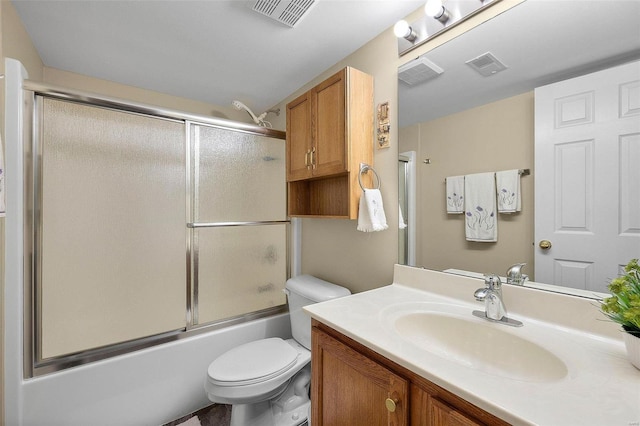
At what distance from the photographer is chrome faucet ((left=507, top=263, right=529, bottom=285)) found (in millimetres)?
980

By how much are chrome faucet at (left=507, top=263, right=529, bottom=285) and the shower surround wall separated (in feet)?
5.35

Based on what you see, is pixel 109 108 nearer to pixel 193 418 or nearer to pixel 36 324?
pixel 36 324

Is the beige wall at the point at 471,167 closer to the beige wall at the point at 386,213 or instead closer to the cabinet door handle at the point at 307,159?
the beige wall at the point at 386,213

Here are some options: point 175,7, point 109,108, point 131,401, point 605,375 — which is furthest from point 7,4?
point 605,375

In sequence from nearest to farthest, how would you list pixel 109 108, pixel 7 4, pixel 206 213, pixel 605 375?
pixel 605 375 → pixel 7 4 → pixel 109 108 → pixel 206 213

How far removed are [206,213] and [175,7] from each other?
3.75ft

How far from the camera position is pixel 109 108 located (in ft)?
5.01

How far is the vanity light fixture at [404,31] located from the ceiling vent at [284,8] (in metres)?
0.42

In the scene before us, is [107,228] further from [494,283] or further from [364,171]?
[494,283]

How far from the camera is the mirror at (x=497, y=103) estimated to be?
2.84ft

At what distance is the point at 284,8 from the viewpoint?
1.29 metres

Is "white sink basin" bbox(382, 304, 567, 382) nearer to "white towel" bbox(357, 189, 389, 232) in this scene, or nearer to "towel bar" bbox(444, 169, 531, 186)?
"white towel" bbox(357, 189, 389, 232)

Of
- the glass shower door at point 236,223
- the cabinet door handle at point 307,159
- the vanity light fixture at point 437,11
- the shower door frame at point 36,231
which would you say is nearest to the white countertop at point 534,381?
the cabinet door handle at point 307,159

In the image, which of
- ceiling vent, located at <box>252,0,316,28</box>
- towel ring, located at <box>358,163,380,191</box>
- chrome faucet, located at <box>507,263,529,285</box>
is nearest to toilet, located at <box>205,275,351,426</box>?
towel ring, located at <box>358,163,380,191</box>
